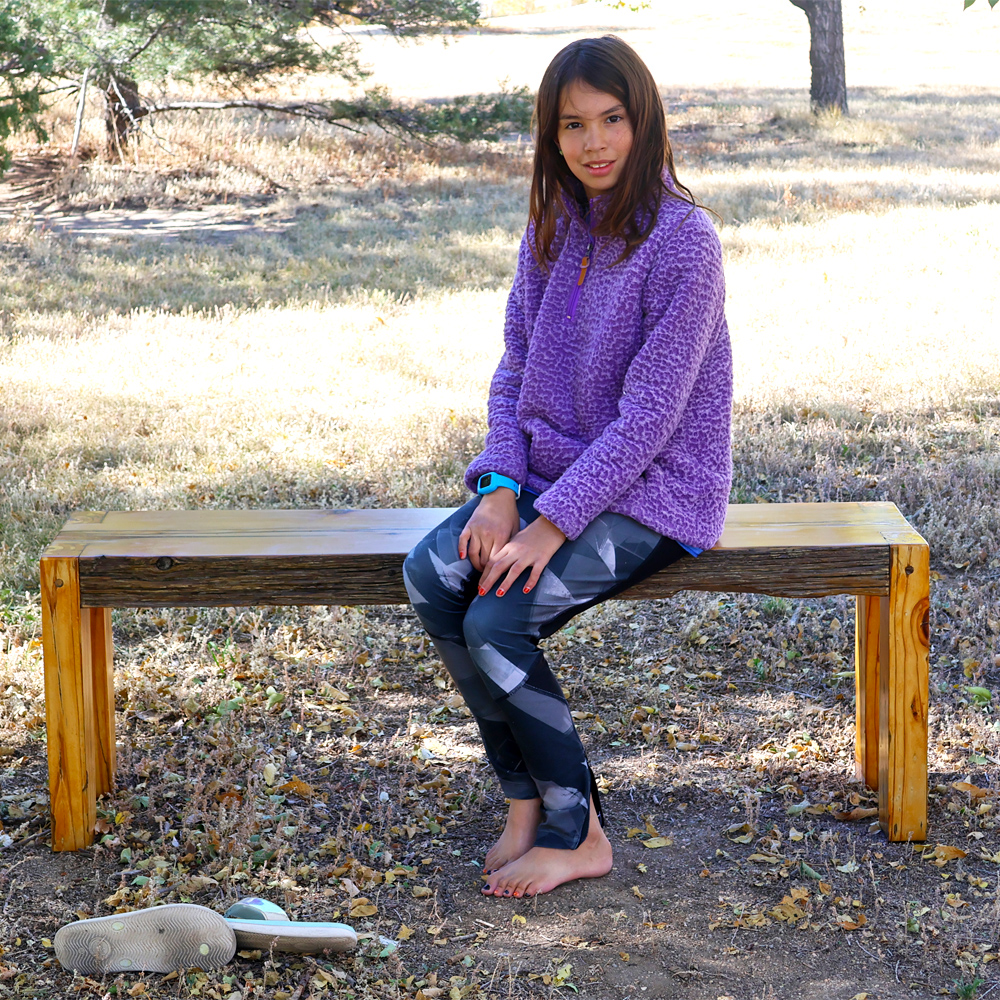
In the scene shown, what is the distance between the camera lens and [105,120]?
12797mm

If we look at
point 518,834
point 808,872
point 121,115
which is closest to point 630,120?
point 518,834

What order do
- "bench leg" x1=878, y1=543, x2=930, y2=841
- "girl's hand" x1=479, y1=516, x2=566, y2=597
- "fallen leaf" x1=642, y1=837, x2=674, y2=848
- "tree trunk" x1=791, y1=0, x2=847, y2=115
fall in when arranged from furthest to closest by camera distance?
1. "tree trunk" x1=791, y1=0, x2=847, y2=115
2. "fallen leaf" x1=642, y1=837, x2=674, y2=848
3. "bench leg" x1=878, y1=543, x2=930, y2=841
4. "girl's hand" x1=479, y1=516, x2=566, y2=597

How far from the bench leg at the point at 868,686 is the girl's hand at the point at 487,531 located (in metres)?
0.97

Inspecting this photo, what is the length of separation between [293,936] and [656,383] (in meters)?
1.36

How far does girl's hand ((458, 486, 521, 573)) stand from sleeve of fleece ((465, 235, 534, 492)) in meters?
0.10

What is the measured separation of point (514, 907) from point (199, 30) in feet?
35.1

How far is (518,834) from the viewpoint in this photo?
271 cm

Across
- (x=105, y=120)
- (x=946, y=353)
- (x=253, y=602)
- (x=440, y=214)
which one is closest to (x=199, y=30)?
(x=105, y=120)

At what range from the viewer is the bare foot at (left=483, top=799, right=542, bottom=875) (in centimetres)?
271

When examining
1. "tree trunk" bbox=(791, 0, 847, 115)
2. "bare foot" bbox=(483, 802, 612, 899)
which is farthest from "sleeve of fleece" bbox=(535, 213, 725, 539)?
"tree trunk" bbox=(791, 0, 847, 115)

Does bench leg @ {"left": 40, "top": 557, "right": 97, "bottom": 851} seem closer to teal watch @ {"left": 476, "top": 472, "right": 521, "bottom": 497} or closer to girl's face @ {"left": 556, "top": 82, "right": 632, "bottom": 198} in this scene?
teal watch @ {"left": 476, "top": 472, "right": 521, "bottom": 497}

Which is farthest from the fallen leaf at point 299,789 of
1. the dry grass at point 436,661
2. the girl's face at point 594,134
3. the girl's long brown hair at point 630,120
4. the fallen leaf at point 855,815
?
the girl's face at point 594,134

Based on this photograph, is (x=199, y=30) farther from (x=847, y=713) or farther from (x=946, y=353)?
(x=847, y=713)

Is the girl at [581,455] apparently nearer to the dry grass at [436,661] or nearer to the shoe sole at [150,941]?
the dry grass at [436,661]
